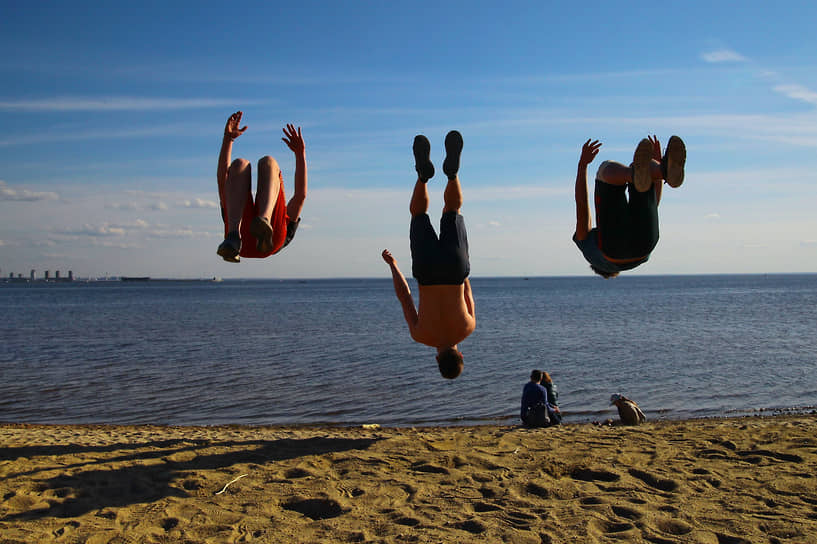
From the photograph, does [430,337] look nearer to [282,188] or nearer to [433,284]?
[433,284]

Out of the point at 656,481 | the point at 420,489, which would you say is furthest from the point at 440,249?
the point at 656,481

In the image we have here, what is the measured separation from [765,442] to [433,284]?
8124 millimetres

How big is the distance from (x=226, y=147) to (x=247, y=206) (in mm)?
616

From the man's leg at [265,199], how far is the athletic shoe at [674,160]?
331 cm

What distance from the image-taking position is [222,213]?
5789 mm

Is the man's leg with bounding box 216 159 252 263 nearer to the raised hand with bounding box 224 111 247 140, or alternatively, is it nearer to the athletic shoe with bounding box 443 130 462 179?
the raised hand with bounding box 224 111 247 140

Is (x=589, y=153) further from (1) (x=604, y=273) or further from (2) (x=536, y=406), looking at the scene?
(2) (x=536, y=406)

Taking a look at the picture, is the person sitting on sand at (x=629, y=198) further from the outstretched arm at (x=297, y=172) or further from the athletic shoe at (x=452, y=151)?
the outstretched arm at (x=297, y=172)

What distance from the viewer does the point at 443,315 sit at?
267 inches

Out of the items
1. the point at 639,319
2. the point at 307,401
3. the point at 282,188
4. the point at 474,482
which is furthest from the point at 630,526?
the point at 639,319

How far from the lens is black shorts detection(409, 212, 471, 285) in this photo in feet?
20.3

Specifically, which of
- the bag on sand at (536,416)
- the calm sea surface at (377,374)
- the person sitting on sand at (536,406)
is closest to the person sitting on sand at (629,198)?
the person sitting on sand at (536,406)

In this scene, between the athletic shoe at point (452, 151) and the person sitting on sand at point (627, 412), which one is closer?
the athletic shoe at point (452, 151)

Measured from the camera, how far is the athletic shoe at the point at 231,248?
5.30 meters
